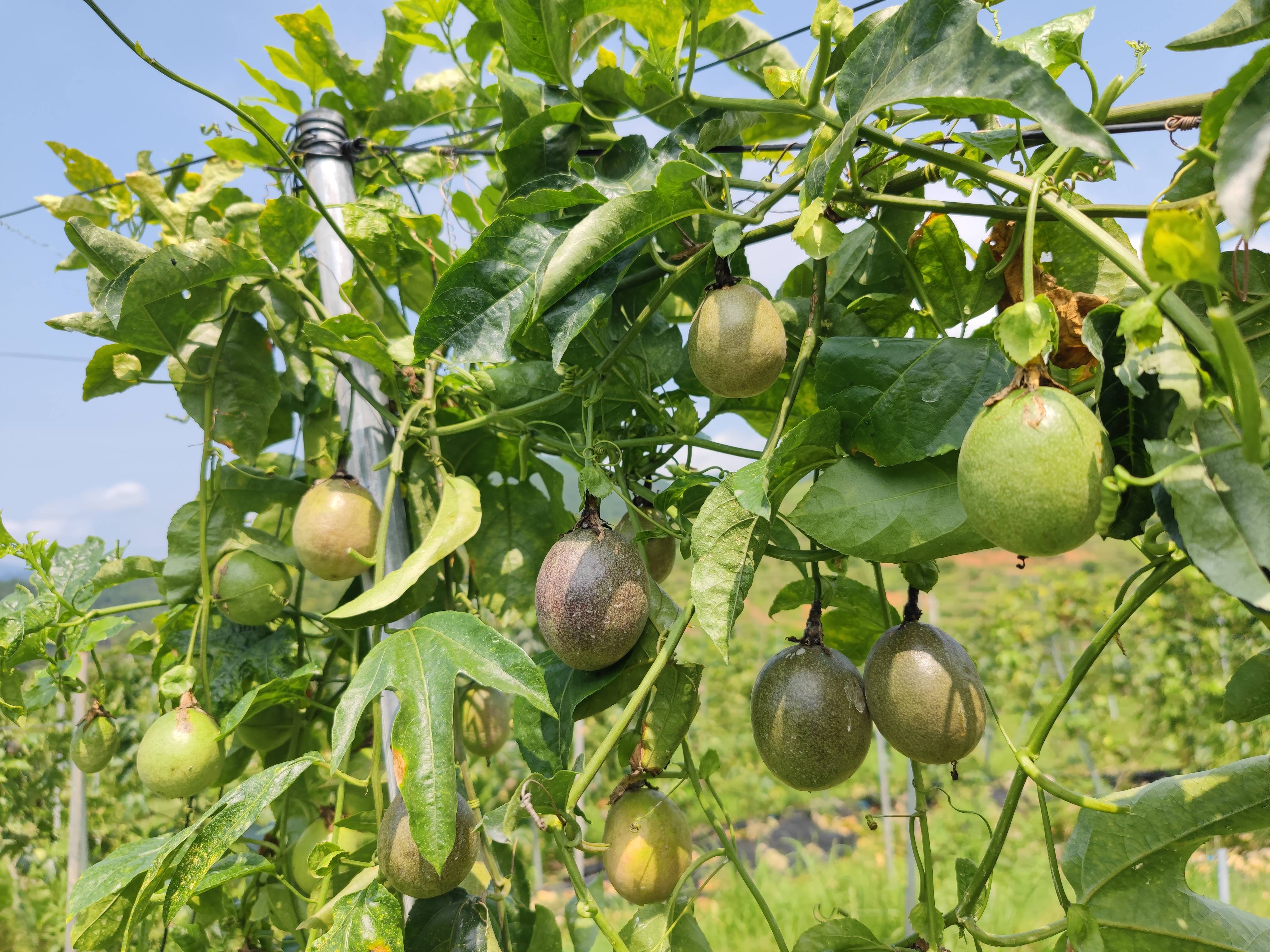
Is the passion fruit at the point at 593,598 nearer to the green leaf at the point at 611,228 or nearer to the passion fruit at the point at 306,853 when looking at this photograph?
the green leaf at the point at 611,228

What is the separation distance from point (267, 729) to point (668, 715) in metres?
0.62

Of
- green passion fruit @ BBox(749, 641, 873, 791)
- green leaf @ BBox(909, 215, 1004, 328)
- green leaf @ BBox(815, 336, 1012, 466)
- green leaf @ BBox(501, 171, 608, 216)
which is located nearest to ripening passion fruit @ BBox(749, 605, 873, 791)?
green passion fruit @ BBox(749, 641, 873, 791)

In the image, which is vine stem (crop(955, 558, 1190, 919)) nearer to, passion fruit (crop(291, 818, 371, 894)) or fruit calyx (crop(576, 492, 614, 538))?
fruit calyx (crop(576, 492, 614, 538))

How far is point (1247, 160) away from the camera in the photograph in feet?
1.34

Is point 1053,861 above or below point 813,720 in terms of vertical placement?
below

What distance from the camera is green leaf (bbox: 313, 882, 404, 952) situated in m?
0.79

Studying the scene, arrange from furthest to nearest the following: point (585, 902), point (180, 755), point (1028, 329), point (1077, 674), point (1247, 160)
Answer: point (180, 755) → point (585, 902) → point (1077, 674) → point (1028, 329) → point (1247, 160)

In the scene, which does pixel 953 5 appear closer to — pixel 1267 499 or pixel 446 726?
pixel 1267 499

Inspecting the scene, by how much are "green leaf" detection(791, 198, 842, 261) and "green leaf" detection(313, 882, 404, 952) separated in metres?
0.71

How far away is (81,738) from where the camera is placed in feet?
3.60

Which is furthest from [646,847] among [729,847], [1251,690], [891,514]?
[1251,690]

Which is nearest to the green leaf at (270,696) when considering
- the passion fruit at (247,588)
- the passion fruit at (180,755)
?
the passion fruit at (180,755)

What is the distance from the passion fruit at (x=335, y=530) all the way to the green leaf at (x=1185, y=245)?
83 centimetres

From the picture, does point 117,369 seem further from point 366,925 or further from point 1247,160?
point 1247,160
